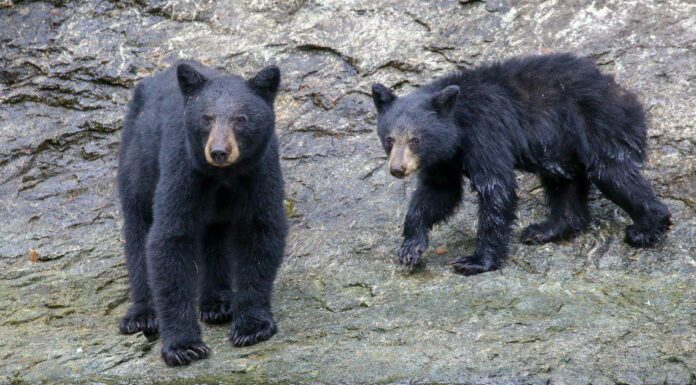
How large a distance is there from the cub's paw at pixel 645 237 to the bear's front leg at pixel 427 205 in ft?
4.96

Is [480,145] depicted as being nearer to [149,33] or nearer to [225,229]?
[225,229]

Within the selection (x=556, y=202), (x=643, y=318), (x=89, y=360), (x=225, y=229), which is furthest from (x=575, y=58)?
(x=89, y=360)

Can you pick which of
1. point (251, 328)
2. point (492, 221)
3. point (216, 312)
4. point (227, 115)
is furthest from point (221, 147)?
point (492, 221)

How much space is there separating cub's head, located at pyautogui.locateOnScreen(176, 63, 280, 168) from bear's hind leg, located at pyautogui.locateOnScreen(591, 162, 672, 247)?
3.05 m

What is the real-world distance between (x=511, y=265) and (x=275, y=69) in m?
Result: 2.59

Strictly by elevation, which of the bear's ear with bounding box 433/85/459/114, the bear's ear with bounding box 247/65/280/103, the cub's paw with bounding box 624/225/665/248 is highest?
the bear's ear with bounding box 247/65/280/103

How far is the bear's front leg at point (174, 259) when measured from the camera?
7352mm

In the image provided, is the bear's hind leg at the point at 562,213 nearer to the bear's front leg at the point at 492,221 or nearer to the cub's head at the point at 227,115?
the bear's front leg at the point at 492,221

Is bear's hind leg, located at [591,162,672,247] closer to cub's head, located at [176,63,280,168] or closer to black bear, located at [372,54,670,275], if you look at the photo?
black bear, located at [372,54,670,275]

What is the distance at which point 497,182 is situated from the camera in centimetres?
851

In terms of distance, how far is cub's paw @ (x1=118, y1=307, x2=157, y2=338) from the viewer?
7965mm

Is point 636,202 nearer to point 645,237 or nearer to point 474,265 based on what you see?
point 645,237

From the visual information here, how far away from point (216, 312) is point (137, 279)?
697 mm

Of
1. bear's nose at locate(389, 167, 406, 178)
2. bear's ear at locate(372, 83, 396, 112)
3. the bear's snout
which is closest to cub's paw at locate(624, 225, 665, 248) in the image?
bear's nose at locate(389, 167, 406, 178)
